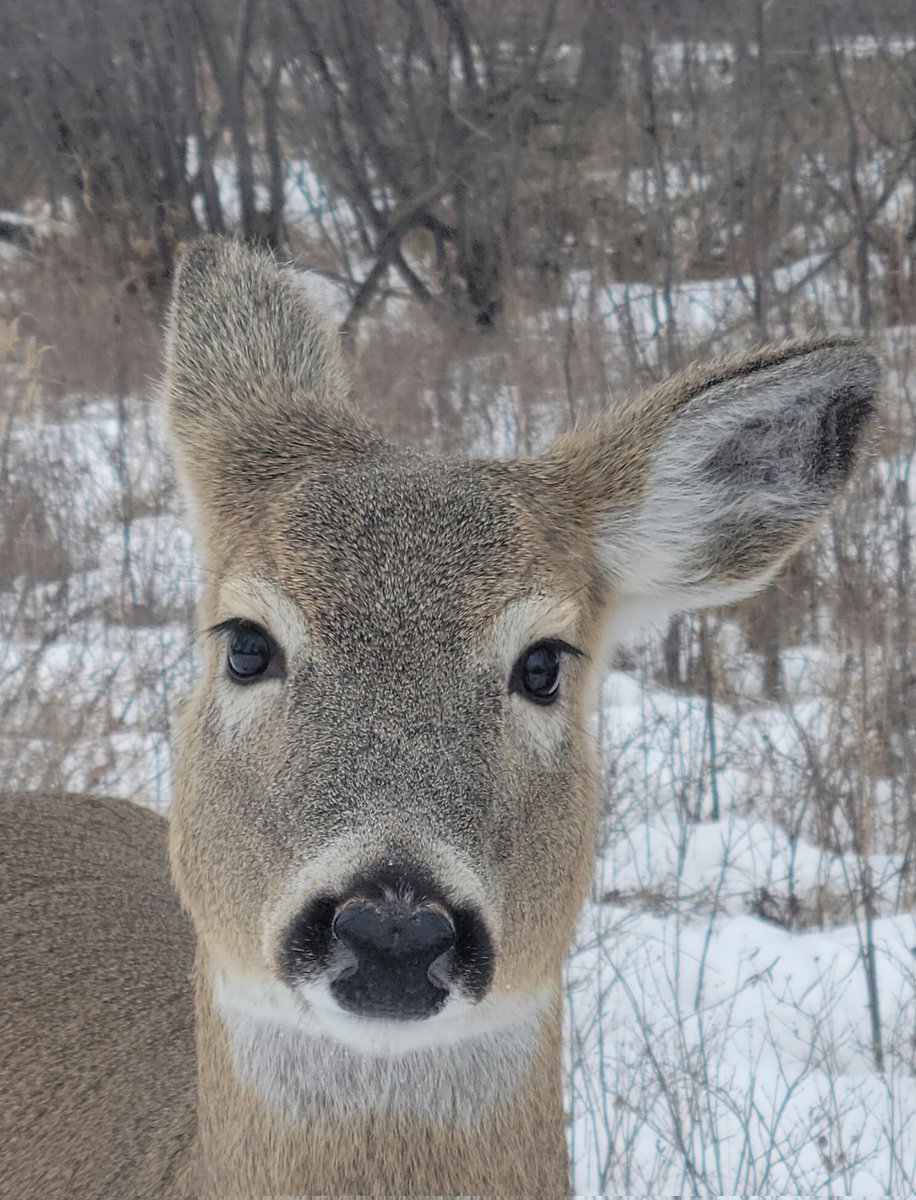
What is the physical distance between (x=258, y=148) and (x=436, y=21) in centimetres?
208

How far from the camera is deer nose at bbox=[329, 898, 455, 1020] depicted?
75.8 inches

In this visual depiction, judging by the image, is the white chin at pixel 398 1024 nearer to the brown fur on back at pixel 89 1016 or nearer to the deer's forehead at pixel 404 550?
the deer's forehead at pixel 404 550

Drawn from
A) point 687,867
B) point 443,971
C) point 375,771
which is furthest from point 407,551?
point 687,867

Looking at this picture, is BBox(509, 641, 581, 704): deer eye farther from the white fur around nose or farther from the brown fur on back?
the brown fur on back

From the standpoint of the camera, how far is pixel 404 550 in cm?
249

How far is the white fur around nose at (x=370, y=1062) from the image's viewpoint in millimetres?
2352

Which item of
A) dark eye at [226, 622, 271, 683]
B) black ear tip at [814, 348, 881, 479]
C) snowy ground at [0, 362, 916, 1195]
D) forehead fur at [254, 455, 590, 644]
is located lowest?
snowy ground at [0, 362, 916, 1195]

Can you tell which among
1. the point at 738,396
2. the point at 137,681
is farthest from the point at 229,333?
the point at 137,681

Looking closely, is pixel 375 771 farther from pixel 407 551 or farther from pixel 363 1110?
pixel 363 1110

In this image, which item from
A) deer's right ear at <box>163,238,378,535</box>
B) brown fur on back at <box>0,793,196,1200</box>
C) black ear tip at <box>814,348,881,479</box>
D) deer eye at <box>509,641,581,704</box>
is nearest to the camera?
deer eye at <box>509,641,581,704</box>

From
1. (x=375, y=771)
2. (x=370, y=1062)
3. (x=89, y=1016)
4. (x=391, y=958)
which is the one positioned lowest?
(x=89, y=1016)

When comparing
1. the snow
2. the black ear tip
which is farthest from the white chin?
the snow

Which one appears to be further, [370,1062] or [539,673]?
[539,673]

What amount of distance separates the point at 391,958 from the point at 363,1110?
0.57 m
